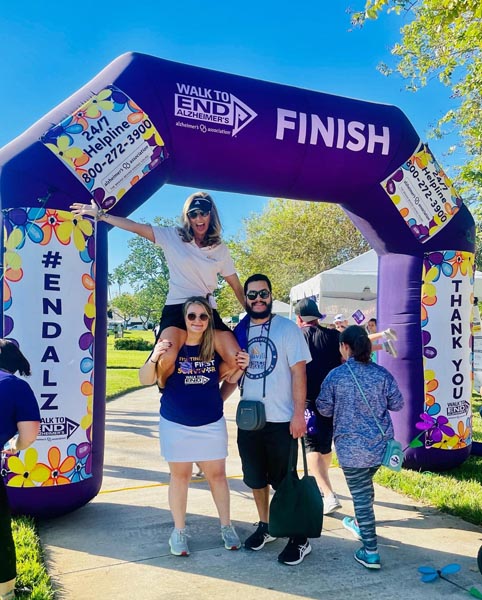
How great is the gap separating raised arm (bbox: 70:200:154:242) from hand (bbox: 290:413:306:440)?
61.2 inches

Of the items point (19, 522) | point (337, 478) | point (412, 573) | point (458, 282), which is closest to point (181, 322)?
point (19, 522)

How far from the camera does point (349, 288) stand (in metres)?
10.3

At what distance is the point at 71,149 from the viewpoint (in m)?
4.08

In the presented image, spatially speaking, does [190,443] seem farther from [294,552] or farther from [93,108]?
[93,108]

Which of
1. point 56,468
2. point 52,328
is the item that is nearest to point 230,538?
point 56,468

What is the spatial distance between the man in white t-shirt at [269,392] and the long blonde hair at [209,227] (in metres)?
0.42

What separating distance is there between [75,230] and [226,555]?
97.6 inches

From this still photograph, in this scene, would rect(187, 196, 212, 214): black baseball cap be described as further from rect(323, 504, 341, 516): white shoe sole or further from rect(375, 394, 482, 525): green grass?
rect(375, 394, 482, 525): green grass

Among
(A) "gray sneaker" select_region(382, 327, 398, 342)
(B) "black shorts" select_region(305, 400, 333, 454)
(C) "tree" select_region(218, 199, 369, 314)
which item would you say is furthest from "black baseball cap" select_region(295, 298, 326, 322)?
(C) "tree" select_region(218, 199, 369, 314)

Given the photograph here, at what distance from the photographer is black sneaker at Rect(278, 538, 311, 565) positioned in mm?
3461

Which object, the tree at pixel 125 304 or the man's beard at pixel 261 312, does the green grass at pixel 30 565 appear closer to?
the man's beard at pixel 261 312

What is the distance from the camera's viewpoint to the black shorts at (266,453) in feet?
11.9

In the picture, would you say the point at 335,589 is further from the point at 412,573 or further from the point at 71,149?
the point at 71,149

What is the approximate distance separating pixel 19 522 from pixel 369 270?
825cm
